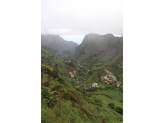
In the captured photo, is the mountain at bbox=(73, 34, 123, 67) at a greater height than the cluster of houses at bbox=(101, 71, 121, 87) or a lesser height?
greater

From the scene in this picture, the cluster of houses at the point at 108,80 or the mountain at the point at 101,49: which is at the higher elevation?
the mountain at the point at 101,49

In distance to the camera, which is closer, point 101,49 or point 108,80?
point 108,80

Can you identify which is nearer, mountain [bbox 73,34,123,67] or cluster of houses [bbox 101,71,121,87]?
cluster of houses [bbox 101,71,121,87]

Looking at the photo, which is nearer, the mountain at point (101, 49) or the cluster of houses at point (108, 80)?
the cluster of houses at point (108, 80)

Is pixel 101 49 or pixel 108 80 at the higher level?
pixel 101 49
